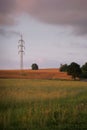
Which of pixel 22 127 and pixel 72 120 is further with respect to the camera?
pixel 72 120

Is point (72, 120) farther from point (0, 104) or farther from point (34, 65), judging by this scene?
point (34, 65)

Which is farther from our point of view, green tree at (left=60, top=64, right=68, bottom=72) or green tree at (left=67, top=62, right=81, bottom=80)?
green tree at (left=60, top=64, right=68, bottom=72)

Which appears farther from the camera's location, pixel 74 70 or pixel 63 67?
pixel 63 67

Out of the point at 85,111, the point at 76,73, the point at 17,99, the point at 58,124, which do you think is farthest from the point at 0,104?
the point at 76,73

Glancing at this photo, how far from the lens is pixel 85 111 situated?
1716cm

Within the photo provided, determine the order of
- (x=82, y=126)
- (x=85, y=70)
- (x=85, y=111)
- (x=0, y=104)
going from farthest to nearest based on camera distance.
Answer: (x=85, y=70) → (x=0, y=104) → (x=85, y=111) → (x=82, y=126)

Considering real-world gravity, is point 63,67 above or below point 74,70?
above

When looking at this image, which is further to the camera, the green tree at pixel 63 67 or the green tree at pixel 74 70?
the green tree at pixel 63 67

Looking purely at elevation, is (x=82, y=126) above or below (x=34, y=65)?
below

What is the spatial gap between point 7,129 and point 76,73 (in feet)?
310

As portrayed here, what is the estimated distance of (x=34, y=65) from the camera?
5999 inches

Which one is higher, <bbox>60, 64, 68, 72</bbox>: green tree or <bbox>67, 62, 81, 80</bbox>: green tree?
<bbox>60, 64, 68, 72</bbox>: green tree

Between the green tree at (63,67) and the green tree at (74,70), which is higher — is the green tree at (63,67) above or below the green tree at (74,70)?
above

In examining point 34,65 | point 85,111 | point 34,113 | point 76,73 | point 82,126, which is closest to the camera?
point 82,126
